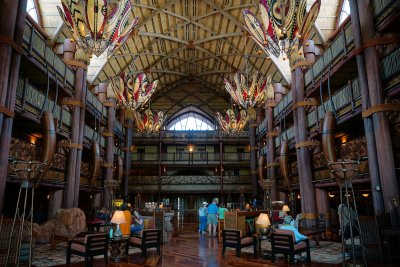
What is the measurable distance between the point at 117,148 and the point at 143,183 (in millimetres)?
5028

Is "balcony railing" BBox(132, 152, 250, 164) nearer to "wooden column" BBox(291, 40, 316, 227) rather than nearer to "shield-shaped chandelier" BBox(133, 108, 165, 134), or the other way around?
"shield-shaped chandelier" BBox(133, 108, 165, 134)

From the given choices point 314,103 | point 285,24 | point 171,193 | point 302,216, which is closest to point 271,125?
point 314,103

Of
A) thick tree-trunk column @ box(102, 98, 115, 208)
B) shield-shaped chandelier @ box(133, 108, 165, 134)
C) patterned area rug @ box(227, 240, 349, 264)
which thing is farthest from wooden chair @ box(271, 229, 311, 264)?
thick tree-trunk column @ box(102, 98, 115, 208)

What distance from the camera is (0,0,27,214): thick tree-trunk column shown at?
9086 millimetres

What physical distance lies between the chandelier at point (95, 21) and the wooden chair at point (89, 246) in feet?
17.0

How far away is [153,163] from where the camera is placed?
30969mm

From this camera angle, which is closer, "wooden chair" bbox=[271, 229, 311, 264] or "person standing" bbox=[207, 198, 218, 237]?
"wooden chair" bbox=[271, 229, 311, 264]

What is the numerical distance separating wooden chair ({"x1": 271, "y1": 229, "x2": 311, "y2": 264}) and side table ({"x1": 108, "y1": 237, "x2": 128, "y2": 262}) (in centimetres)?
404

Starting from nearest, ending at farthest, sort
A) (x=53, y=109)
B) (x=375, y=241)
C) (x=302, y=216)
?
(x=375, y=241), (x=53, y=109), (x=302, y=216)

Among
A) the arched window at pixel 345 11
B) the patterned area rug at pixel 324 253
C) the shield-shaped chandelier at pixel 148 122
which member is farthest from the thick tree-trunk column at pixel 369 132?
the shield-shaped chandelier at pixel 148 122

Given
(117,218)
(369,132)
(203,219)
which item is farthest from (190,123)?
(117,218)

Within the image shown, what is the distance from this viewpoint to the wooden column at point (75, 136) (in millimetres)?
15016

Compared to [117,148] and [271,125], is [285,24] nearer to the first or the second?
[271,125]

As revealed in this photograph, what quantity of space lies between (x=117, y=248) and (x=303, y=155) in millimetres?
10742
